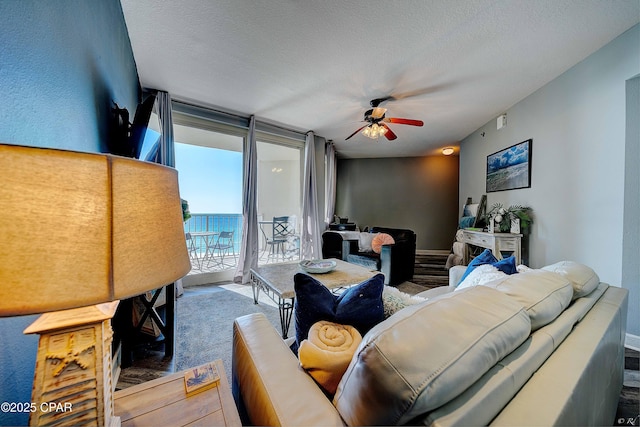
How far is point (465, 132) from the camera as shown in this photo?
4.31m

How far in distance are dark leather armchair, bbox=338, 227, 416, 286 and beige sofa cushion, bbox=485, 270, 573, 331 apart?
2148 mm

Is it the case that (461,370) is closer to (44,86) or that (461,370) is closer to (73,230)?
(73,230)

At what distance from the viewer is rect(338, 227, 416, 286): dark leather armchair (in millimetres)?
3113

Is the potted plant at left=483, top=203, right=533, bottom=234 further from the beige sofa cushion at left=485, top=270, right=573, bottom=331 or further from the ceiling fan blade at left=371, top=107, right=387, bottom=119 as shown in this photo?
the beige sofa cushion at left=485, top=270, right=573, bottom=331

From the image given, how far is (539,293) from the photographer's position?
0.82 meters

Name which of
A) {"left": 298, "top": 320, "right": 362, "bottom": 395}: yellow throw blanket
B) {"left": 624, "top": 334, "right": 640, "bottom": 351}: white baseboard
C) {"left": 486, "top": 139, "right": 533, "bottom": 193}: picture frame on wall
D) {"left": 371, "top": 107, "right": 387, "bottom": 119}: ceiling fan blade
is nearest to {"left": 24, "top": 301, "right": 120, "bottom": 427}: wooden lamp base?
{"left": 298, "top": 320, "right": 362, "bottom": 395}: yellow throw blanket

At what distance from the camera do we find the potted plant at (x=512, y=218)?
288 cm

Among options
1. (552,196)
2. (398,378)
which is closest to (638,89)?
(552,196)

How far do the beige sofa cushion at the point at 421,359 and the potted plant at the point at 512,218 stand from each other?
303 cm

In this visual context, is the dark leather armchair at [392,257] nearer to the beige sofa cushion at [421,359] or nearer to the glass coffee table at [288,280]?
the glass coffee table at [288,280]

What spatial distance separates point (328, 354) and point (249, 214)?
10.4ft

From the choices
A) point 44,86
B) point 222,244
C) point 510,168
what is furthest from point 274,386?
point 510,168

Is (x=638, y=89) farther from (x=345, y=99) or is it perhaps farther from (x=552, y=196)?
(x=345, y=99)

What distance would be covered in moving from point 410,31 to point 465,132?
10.3ft
